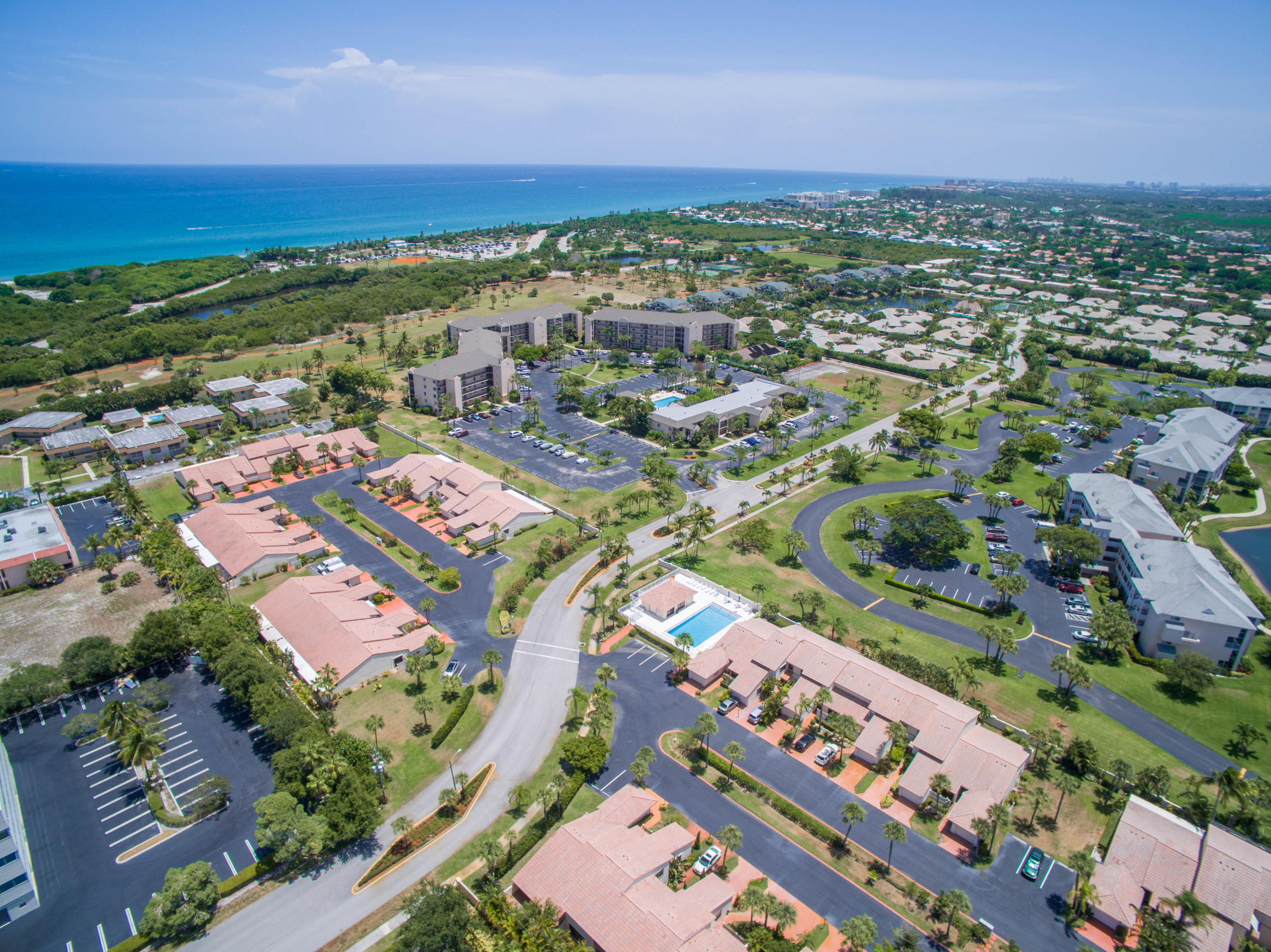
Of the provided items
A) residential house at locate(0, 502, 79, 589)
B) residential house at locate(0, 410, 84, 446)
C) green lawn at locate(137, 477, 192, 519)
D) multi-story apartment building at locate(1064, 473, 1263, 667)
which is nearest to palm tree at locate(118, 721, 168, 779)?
residential house at locate(0, 502, 79, 589)

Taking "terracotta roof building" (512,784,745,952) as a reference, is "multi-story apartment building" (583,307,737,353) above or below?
above

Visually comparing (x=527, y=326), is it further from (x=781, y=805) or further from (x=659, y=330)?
(x=781, y=805)

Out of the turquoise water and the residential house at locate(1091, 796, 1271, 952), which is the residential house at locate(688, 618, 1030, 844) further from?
the turquoise water

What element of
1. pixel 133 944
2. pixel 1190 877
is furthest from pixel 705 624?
pixel 133 944

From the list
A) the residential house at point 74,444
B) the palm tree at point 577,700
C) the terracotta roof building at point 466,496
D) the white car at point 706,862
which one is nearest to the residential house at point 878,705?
the palm tree at point 577,700

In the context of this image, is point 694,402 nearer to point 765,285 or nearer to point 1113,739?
point 1113,739

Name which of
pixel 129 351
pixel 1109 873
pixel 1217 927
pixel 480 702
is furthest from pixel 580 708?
pixel 129 351
